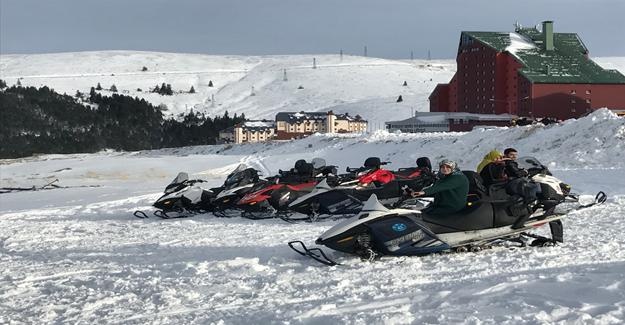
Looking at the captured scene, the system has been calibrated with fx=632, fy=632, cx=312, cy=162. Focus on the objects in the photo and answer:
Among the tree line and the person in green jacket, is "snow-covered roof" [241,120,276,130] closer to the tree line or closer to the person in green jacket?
the tree line

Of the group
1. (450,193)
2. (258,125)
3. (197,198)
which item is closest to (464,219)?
(450,193)

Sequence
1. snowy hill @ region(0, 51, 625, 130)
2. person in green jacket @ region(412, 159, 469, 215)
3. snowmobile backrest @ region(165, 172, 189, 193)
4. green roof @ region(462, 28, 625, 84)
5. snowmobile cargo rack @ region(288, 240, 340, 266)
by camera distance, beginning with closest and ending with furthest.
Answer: snowmobile cargo rack @ region(288, 240, 340, 266), person in green jacket @ region(412, 159, 469, 215), snowmobile backrest @ region(165, 172, 189, 193), green roof @ region(462, 28, 625, 84), snowy hill @ region(0, 51, 625, 130)

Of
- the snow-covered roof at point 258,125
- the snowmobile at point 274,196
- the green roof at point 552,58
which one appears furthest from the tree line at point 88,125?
the snowmobile at point 274,196

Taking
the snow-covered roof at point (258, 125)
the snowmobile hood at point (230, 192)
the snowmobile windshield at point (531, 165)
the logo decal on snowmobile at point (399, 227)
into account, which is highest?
the snowmobile windshield at point (531, 165)

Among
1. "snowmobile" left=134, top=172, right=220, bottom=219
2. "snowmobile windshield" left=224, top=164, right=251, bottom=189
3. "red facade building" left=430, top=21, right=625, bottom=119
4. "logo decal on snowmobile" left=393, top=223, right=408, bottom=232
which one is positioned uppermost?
"red facade building" left=430, top=21, right=625, bottom=119

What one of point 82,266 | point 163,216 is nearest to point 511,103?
point 163,216

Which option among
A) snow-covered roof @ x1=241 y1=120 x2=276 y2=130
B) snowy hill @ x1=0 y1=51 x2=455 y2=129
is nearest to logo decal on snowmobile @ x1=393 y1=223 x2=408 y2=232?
snow-covered roof @ x1=241 y1=120 x2=276 y2=130

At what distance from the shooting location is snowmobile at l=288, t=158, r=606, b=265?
709 centimetres

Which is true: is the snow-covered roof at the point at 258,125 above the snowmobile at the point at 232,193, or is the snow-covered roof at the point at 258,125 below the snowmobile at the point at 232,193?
below

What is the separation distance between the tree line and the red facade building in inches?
1832

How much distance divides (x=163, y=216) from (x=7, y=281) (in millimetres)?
6221

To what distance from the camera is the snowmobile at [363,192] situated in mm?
11875

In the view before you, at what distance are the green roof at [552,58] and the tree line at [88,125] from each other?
1963 inches

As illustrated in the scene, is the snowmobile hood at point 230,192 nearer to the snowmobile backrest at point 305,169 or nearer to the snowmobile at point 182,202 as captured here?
the snowmobile at point 182,202
